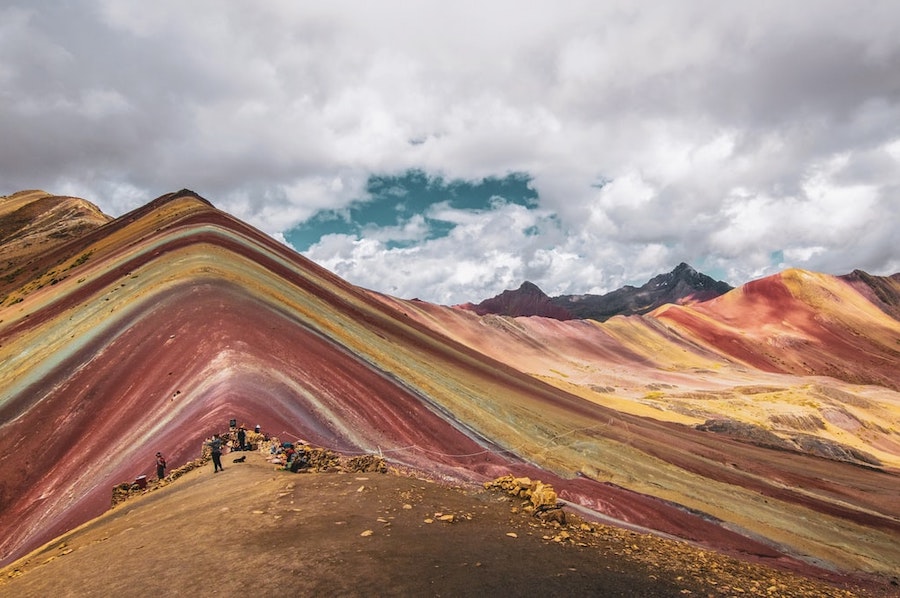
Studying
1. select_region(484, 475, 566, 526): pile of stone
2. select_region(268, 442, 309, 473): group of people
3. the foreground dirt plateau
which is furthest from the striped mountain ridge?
select_region(484, 475, 566, 526): pile of stone

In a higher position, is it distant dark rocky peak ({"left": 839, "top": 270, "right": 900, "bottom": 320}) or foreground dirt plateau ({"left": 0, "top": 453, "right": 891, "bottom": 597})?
distant dark rocky peak ({"left": 839, "top": 270, "right": 900, "bottom": 320})

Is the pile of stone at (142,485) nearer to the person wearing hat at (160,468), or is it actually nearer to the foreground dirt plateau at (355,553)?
the person wearing hat at (160,468)

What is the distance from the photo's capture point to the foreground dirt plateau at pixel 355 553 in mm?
9164

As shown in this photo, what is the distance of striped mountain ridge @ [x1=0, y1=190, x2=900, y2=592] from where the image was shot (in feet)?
75.0

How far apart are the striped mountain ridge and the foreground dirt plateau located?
6.54 meters

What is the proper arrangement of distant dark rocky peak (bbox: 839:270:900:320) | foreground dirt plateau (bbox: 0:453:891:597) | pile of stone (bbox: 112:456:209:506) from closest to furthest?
foreground dirt plateau (bbox: 0:453:891:597), pile of stone (bbox: 112:456:209:506), distant dark rocky peak (bbox: 839:270:900:320)

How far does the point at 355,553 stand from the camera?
9.98 m

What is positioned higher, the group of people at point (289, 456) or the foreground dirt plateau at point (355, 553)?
the group of people at point (289, 456)

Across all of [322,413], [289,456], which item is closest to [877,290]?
[322,413]

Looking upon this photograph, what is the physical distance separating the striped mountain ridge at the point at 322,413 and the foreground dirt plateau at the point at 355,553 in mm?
6540

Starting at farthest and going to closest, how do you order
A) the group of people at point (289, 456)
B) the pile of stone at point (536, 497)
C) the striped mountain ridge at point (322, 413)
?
the striped mountain ridge at point (322, 413) < the group of people at point (289, 456) < the pile of stone at point (536, 497)

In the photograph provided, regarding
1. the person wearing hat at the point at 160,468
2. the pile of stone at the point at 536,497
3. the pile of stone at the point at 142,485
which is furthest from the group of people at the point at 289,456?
the pile of stone at the point at 536,497

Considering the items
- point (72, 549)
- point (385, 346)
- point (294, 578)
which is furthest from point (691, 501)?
point (72, 549)

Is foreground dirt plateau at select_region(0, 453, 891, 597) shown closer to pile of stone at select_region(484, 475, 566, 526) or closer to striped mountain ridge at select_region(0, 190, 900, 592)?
pile of stone at select_region(484, 475, 566, 526)
